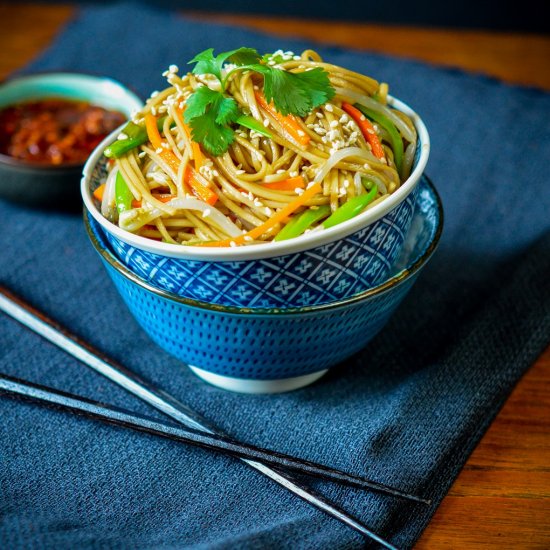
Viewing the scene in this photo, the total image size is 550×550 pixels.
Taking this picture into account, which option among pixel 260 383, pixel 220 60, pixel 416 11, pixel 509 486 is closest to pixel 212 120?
pixel 220 60

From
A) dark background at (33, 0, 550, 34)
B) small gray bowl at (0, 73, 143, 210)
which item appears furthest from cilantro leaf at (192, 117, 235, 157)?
dark background at (33, 0, 550, 34)

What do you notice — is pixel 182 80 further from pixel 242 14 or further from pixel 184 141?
pixel 242 14

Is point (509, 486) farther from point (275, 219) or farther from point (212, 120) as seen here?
point (212, 120)

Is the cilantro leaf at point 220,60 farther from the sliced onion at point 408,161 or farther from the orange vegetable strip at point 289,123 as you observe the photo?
the sliced onion at point 408,161

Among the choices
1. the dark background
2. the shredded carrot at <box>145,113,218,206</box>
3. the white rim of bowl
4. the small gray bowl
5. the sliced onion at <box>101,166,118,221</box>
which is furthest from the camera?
the dark background

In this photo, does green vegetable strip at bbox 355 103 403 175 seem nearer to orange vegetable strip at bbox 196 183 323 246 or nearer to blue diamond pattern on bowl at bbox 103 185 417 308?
blue diamond pattern on bowl at bbox 103 185 417 308
